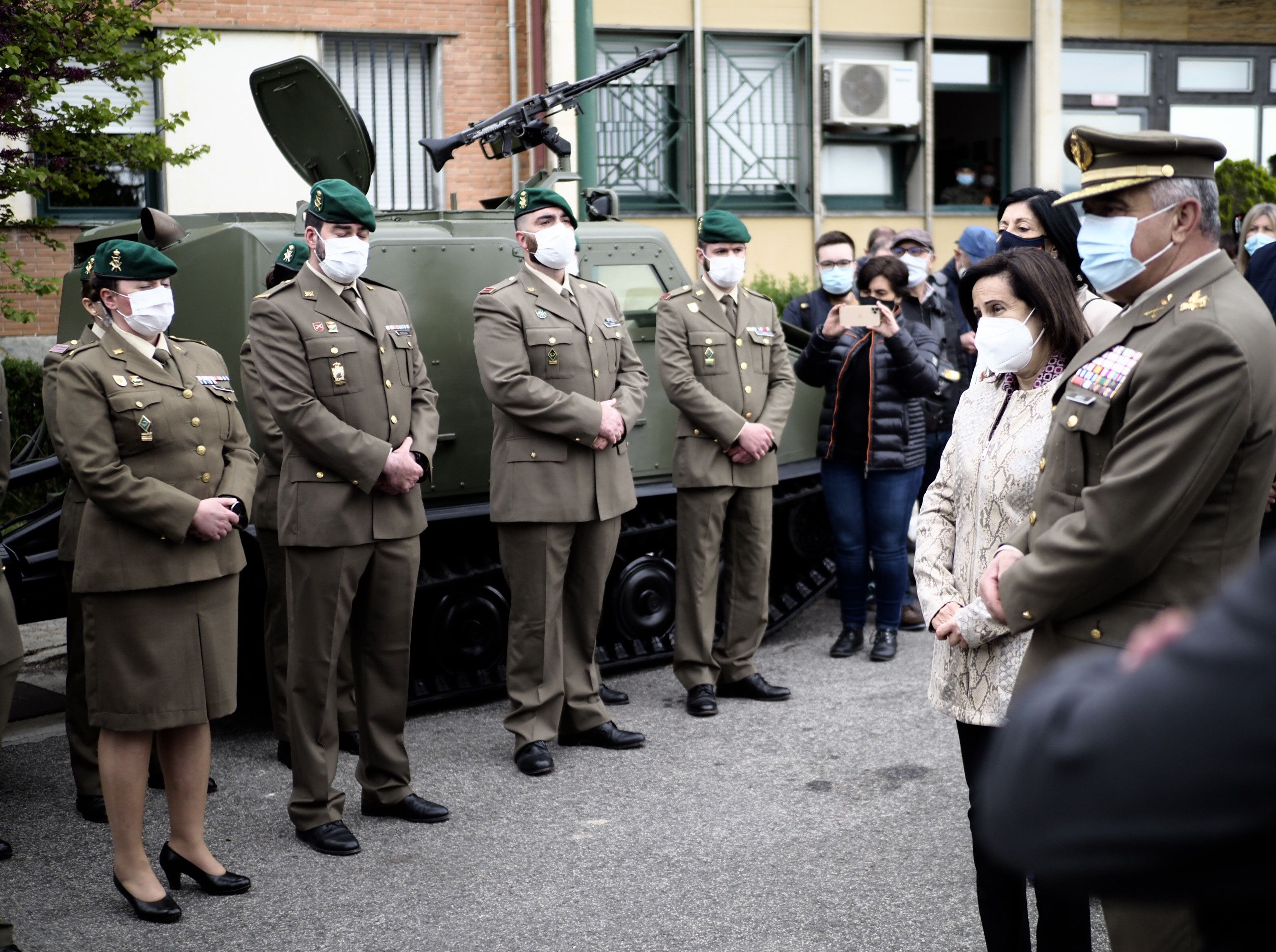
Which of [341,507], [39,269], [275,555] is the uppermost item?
[39,269]

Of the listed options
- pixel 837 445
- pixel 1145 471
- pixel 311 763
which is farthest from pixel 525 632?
pixel 1145 471

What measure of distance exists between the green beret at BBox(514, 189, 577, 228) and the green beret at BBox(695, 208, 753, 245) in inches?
36.2

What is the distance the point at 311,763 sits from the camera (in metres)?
4.69

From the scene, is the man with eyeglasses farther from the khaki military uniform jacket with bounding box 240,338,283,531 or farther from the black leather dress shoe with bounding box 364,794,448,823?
the black leather dress shoe with bounding box 364,794,448,823

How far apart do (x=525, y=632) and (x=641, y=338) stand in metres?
1.99

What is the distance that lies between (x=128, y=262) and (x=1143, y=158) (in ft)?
9.61

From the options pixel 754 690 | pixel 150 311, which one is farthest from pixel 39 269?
pixel 150 311

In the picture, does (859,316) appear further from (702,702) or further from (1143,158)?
(1143,158)

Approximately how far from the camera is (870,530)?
23.8 ft

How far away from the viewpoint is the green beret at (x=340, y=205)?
15.5 ft

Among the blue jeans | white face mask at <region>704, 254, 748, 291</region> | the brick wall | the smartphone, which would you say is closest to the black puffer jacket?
the blue jeans

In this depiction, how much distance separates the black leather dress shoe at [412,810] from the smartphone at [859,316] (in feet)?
9.73

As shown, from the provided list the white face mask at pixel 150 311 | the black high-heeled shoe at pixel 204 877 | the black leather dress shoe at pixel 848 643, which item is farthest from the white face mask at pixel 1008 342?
the black leather dress shoe at pixel 848 643

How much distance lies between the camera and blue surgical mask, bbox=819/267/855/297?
733cm
